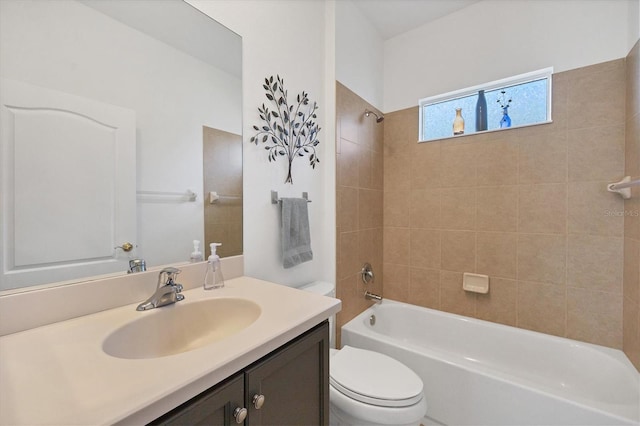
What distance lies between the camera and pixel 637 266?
1357 mm

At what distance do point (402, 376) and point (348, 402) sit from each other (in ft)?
0.94

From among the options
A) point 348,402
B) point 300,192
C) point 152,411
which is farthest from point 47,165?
point 348,402

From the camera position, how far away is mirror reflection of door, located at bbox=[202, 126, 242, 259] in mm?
1146

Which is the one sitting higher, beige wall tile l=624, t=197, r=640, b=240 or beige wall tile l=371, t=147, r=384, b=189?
beige wall tile l=371, t=147, r=384, b=189

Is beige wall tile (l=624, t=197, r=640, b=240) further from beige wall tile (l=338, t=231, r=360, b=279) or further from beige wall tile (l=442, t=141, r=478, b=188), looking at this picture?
beige wall tile (l=338, t=231, r=360, b=279)

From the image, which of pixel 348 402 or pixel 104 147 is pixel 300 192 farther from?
pixel 348 402

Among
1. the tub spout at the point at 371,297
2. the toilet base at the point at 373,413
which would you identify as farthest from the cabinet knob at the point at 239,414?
the tub spout at the point at 371,297

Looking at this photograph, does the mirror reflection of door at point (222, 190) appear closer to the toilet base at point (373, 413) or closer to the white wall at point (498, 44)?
the toilet base at point (373, 413)

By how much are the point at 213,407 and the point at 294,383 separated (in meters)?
0.27

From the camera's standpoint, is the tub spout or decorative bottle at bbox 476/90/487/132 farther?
the tub spout

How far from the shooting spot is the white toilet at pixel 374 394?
1.08m

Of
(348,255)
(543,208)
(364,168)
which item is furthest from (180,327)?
(543,208)

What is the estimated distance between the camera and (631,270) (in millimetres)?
1429

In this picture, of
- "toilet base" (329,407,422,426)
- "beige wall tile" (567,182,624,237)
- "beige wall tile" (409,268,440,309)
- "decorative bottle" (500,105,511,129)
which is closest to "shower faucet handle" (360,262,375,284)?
"beige wall tile" (409,268,440,309)
